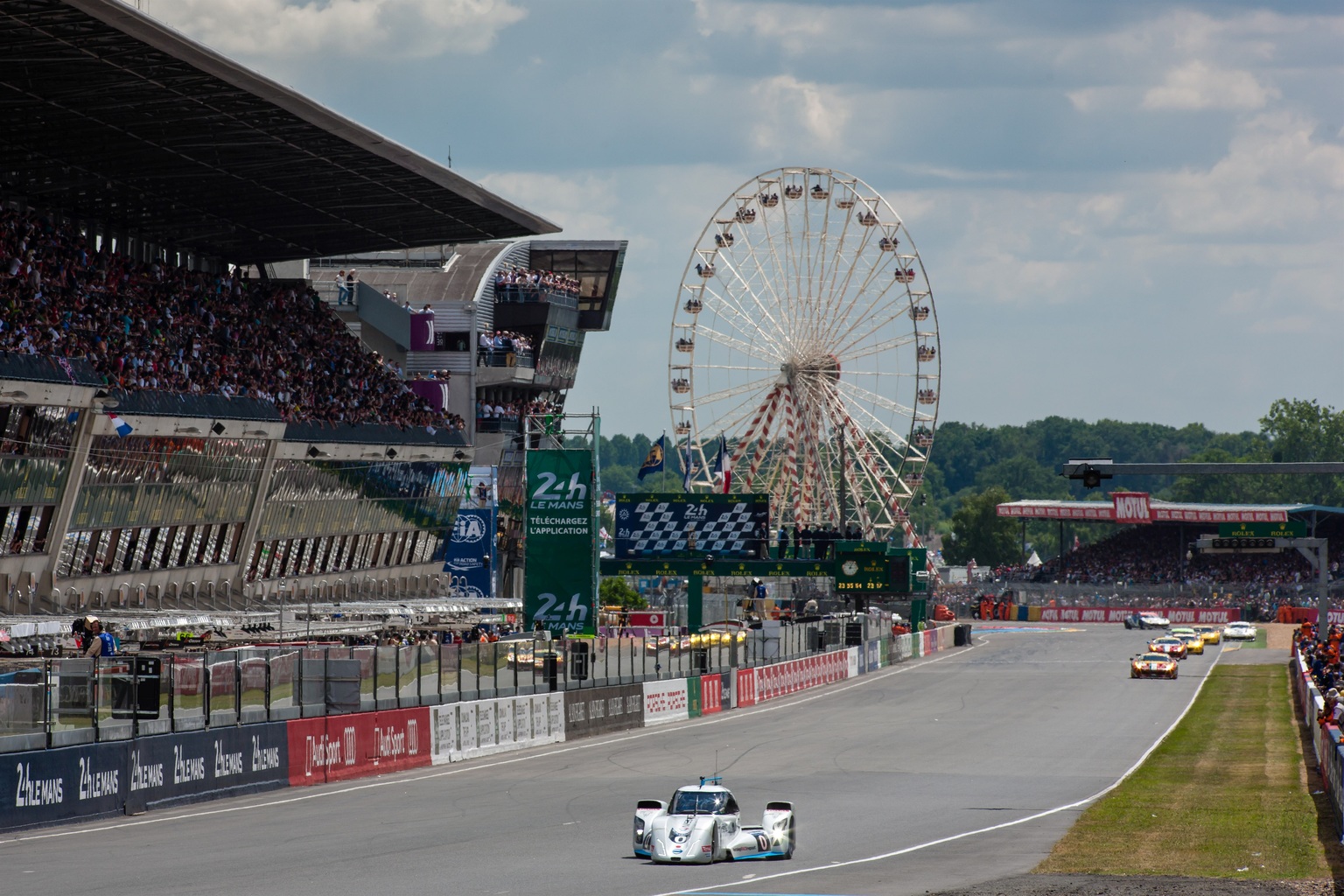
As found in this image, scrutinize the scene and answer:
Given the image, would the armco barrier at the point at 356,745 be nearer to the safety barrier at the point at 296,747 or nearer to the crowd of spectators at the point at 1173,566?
the safety barrier at the point at 296,747

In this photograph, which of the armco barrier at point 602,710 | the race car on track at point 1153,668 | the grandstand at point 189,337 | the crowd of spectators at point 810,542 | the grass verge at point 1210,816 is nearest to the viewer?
the grass verge at point 1210,816

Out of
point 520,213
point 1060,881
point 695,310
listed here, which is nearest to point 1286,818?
point 1060,881

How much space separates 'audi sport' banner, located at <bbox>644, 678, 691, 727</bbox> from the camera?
4653 cm

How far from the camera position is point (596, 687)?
43125 millimetres

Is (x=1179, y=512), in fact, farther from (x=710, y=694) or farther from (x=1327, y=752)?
(x=1327, y=752)

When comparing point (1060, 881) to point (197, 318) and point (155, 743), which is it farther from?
point (197, 318)

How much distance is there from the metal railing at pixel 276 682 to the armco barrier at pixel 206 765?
0.21m

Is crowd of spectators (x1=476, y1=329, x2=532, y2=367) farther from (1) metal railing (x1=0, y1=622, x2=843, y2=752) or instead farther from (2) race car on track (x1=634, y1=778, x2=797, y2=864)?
(2) race car on track (x1=634, y1=778, x2=797, y2=864)

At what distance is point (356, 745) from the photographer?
32.1 metres

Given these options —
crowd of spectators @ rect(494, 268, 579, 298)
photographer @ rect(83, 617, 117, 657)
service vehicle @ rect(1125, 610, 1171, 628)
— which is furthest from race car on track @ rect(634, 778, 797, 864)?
service vehicle @ rect(1125, 610, 1171, 628)

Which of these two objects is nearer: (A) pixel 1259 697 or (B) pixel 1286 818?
(B) pixel 1286 818

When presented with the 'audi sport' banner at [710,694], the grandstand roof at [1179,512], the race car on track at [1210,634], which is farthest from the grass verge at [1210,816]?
the grandstand roof at [1179,512]

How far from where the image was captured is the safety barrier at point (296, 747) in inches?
938

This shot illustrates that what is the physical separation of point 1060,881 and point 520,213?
4510 cm
